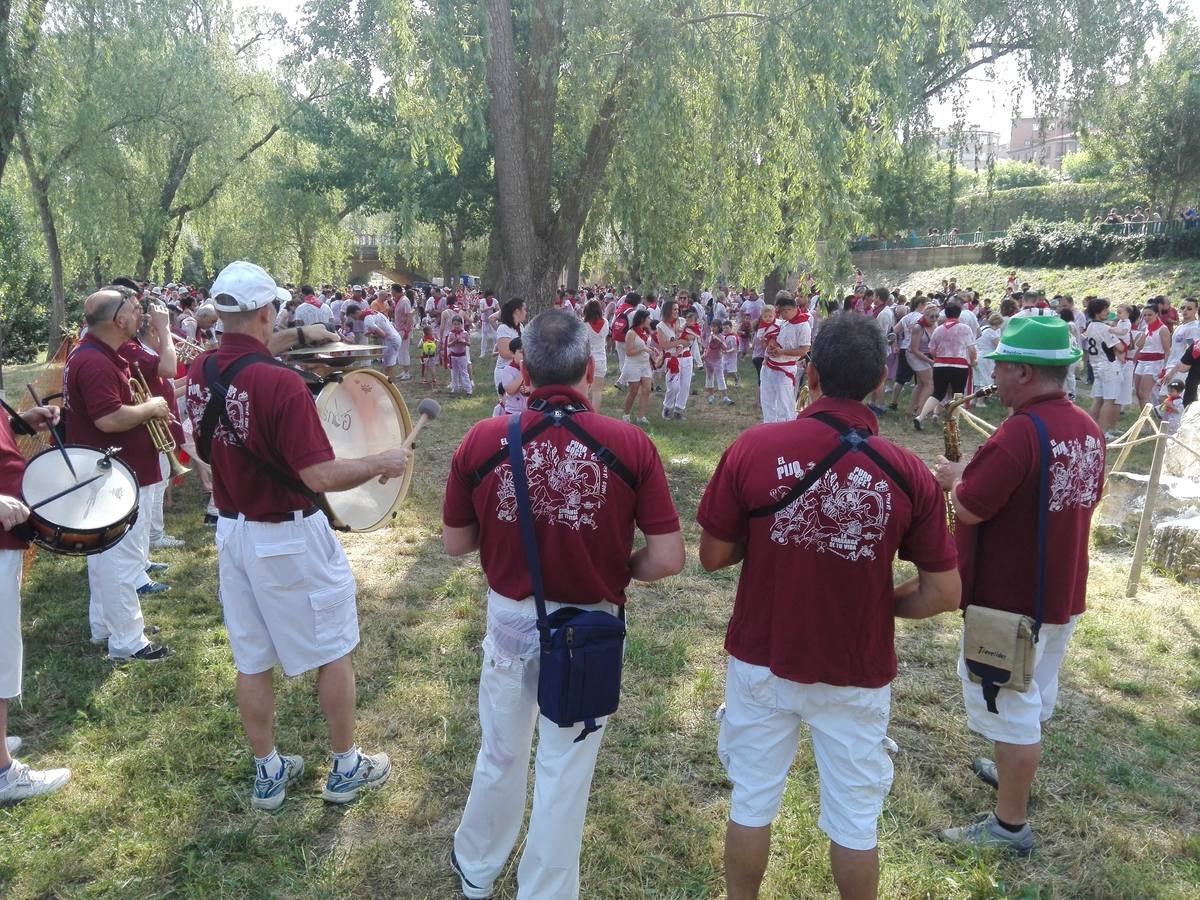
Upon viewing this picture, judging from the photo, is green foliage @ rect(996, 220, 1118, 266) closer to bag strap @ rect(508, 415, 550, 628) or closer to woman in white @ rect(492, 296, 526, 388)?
woman in white @ rect(492, 296, 526, 388)

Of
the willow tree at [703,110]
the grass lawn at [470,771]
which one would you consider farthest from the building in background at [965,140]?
the grass lawn at [470,771]

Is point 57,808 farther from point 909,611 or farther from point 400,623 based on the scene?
point 909,611

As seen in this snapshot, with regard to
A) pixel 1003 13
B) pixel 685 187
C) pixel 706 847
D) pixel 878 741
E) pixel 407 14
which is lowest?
pixel 706 847

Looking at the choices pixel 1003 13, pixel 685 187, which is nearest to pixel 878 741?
pixel 685 187

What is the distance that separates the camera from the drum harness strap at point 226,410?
306 cm

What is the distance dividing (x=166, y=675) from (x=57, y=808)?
44.5 inches

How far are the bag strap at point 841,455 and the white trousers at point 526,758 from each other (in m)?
0.74

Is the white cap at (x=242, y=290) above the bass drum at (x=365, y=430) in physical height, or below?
above

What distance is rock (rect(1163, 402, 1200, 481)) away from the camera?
297 inches

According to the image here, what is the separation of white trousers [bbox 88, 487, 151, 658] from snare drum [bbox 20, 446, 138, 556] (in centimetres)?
40

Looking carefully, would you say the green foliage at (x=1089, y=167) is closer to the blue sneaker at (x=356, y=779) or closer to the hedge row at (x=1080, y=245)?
the hedge row at (x=1080, y=245)

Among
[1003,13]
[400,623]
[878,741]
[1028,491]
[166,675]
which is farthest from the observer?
[1003,13]

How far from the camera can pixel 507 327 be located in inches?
341

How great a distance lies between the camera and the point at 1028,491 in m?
2.97
